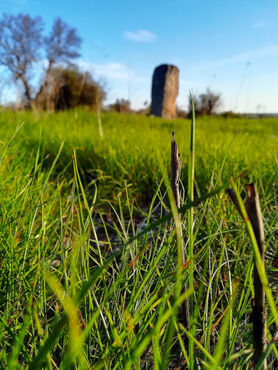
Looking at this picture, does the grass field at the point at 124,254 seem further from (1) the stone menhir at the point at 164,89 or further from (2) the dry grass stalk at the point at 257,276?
(1) the stone menhir at the point at 164,89

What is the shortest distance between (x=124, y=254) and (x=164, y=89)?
7140 millimetres

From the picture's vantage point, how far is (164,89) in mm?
7273

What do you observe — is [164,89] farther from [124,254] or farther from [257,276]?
[257,276]

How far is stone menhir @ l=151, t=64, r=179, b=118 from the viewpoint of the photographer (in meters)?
7.28

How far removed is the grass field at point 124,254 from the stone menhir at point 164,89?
4.99 meters

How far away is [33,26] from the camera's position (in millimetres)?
16422

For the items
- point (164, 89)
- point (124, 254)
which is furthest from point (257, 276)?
point (164, 89)

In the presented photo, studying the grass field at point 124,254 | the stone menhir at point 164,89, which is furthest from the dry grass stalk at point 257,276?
the stone menhir at point 164,89

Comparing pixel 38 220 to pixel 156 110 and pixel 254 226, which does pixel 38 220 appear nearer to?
pixel 254 226

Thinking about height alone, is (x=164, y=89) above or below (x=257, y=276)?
above

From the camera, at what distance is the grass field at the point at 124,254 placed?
48 cm

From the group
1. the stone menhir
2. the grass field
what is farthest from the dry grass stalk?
the stone menhir

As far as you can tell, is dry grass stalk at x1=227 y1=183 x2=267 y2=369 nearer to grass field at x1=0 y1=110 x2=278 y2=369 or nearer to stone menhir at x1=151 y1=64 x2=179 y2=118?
grass field at x1=0 y1=110 x2=278 y2=369

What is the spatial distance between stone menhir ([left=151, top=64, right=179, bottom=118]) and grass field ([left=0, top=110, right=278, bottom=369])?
4987mm
